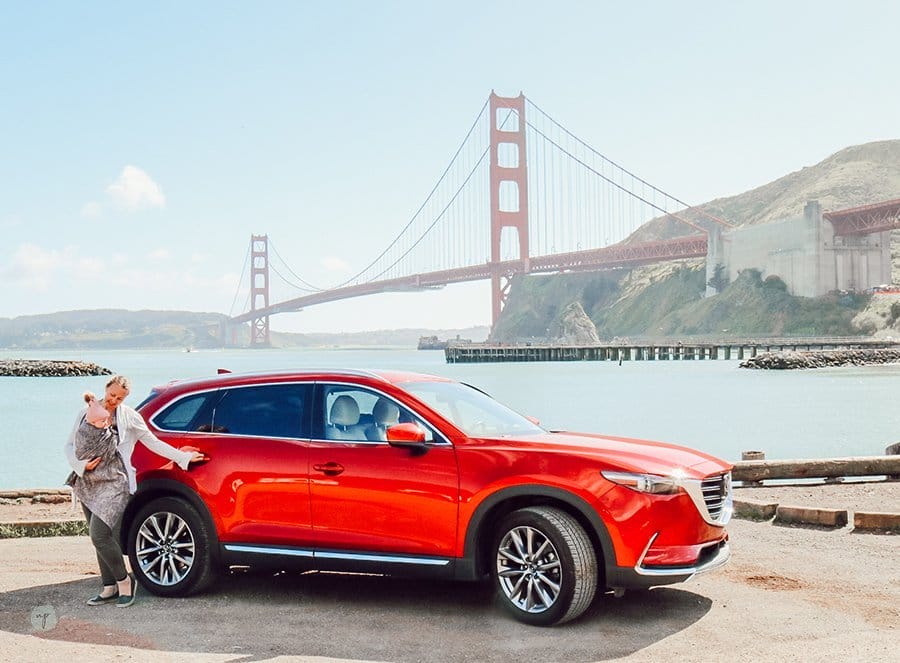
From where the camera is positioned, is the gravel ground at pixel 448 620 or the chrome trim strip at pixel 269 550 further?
the chrome trim strip at pixel 269 550

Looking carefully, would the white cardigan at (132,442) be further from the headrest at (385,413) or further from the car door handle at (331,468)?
the headrest at (385,413)

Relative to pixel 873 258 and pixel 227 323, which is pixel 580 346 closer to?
pixel 873 258

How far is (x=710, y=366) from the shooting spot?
102500 millimetres

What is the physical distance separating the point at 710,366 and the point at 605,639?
3878 inches

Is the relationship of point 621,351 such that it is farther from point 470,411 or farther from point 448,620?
point 448,620

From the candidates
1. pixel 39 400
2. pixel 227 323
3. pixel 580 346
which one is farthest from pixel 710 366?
pixel 227 323

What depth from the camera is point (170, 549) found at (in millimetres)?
7945

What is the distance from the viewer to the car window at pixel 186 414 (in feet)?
26.4

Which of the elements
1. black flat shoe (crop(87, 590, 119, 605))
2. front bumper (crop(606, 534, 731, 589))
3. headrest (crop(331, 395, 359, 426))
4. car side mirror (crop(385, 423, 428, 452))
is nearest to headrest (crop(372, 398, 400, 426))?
headrest (crop(331, 395, 359, 426))

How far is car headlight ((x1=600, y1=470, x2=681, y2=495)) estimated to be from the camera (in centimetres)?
676

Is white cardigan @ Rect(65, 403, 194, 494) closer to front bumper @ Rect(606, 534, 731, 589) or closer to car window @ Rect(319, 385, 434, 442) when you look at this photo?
car window @ Rect(319, 385, 434, 442)

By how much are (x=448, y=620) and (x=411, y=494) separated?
0.84 m

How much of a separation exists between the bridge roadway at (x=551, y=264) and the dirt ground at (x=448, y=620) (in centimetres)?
9982

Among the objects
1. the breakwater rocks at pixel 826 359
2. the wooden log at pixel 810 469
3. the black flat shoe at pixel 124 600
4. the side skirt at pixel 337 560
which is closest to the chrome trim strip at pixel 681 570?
the side skirt at pixel 337 560
